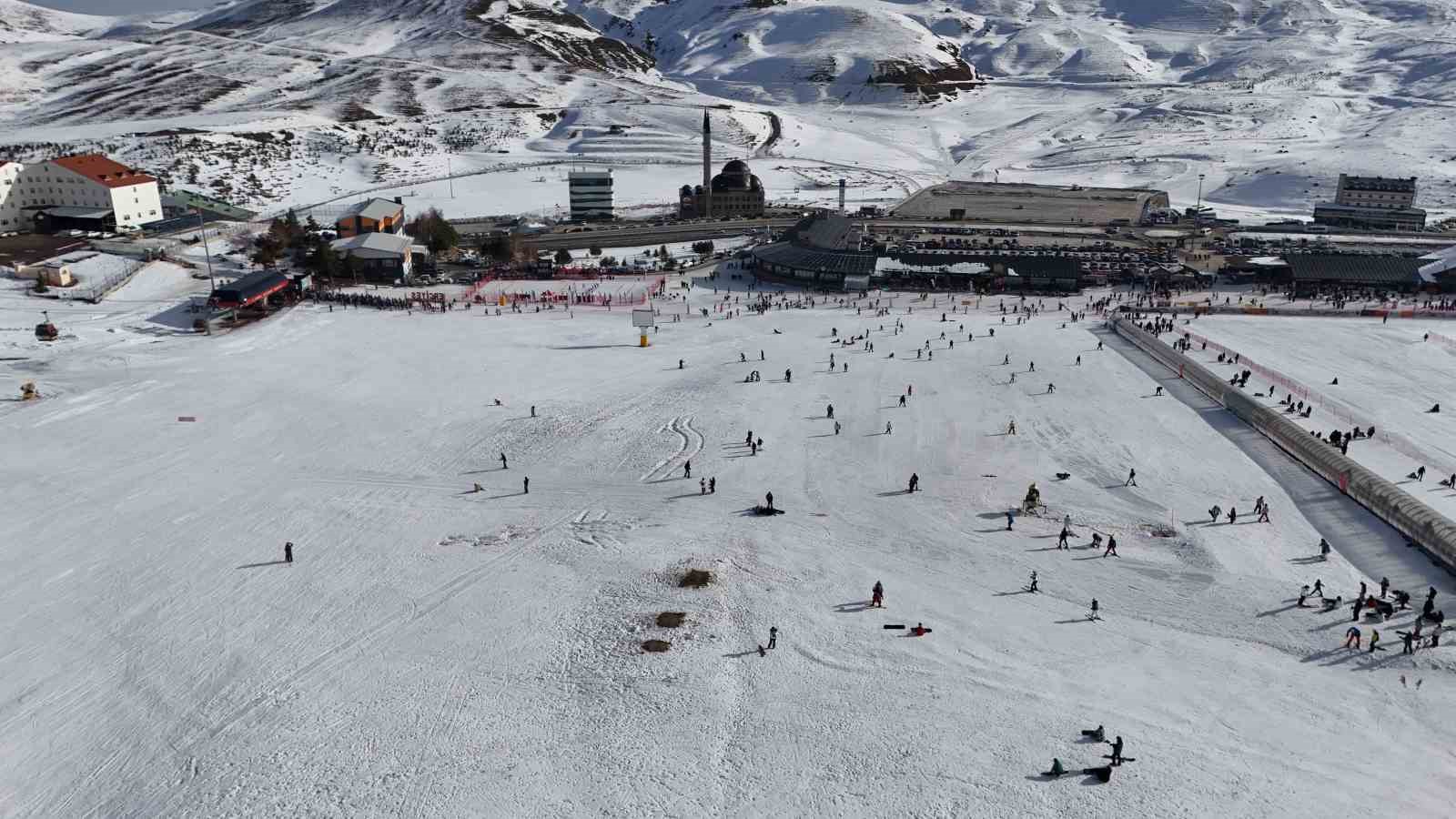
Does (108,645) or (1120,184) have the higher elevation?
(1120,184)

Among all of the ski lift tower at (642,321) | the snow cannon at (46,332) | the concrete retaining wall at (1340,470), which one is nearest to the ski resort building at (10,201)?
the snow cannon at (46,332)

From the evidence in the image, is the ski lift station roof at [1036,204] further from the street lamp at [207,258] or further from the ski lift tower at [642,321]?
the street lamp at [207,258]

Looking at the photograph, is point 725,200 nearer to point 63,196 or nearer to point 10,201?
point 63,196

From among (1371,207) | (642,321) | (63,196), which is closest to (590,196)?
(63,196)

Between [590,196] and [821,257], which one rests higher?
[590,196]

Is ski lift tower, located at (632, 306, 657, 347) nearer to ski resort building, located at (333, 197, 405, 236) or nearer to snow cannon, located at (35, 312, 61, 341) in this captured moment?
snow cannon, located at (35, 312, 61, 341)

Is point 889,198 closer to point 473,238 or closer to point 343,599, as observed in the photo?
point 473,238

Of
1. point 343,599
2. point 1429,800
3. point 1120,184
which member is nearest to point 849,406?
point 343,599
